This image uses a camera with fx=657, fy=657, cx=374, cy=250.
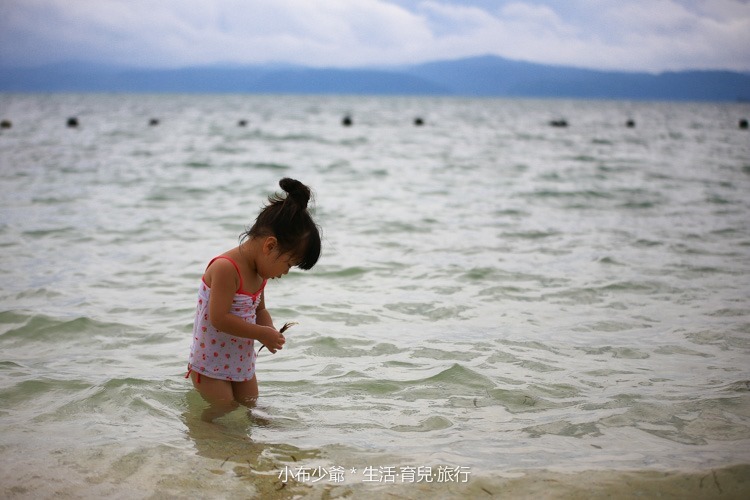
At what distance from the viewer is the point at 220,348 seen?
11.5ft

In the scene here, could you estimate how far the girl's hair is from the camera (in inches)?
123

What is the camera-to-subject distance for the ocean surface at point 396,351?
2.89 meters

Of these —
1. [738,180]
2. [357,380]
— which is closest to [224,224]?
[357,380]

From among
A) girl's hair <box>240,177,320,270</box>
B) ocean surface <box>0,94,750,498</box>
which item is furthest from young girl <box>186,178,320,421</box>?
ocean surface <box>0,94,750,498</box>

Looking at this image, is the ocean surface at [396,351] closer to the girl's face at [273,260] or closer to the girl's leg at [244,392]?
the girl's leg at [244,392]

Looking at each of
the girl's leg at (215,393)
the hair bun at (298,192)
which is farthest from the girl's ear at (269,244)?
the girl's leg at (215,393)

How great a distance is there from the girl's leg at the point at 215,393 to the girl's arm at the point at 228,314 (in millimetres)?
446

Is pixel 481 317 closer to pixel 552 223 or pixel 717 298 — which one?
pixel 717 298

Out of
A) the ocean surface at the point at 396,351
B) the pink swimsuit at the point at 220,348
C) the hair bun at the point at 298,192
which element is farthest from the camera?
the pink swimsuit at the point at 220,348

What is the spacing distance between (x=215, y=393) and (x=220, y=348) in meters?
0.27

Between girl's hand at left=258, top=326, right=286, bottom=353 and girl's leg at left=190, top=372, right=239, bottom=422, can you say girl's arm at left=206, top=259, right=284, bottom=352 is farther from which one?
girl's leg at left=190, top=372, right=239, bottom=422

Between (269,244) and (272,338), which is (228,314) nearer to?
(272,338)

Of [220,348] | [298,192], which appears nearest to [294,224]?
[298,192]

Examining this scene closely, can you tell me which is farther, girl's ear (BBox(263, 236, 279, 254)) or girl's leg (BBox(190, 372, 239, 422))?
girl's leg (BBox(190, 372, 239, 422))
